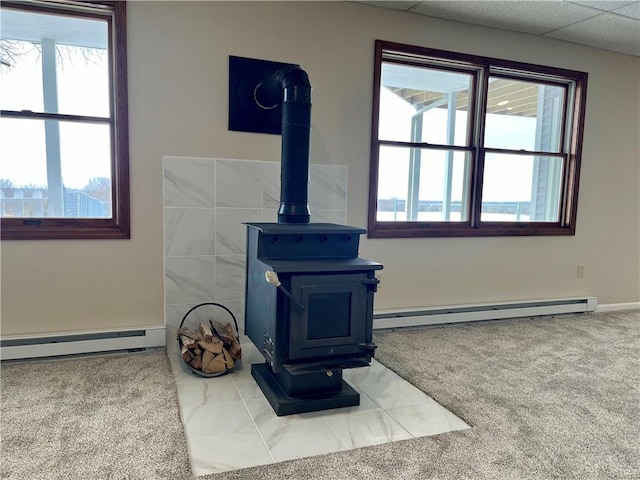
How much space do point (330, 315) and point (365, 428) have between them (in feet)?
1.70

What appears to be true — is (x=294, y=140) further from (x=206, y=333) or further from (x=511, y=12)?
(x=511, y=12)

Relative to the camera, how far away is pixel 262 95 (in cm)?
287

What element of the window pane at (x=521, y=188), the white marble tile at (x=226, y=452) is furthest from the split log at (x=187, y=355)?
the window pane at (x=521, y=188)

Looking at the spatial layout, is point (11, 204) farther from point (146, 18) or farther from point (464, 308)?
point (464, 308)

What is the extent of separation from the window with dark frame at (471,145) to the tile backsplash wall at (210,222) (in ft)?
2.90

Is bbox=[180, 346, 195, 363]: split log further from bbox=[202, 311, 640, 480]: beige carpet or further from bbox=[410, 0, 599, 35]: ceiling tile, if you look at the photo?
bbox=[410, 0, 599, 35]: ceiling tile

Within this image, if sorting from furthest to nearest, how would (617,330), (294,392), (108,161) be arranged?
(617,330), (108,161), (294,392)

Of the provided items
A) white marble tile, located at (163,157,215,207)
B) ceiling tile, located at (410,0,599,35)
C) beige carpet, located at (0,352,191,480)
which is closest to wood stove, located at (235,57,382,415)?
beige carpet, located at (0,352,191,480)

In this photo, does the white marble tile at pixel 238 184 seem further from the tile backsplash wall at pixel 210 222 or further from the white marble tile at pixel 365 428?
the white marble tile at pixel 365 428

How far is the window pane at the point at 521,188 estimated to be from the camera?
12.5 feet

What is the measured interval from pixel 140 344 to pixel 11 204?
112 centimetres

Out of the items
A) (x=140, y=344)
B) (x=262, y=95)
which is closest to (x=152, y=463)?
(x=140, y=344)

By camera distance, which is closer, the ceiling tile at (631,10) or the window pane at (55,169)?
the window pane at (55,169)

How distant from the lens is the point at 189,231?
288 cm
